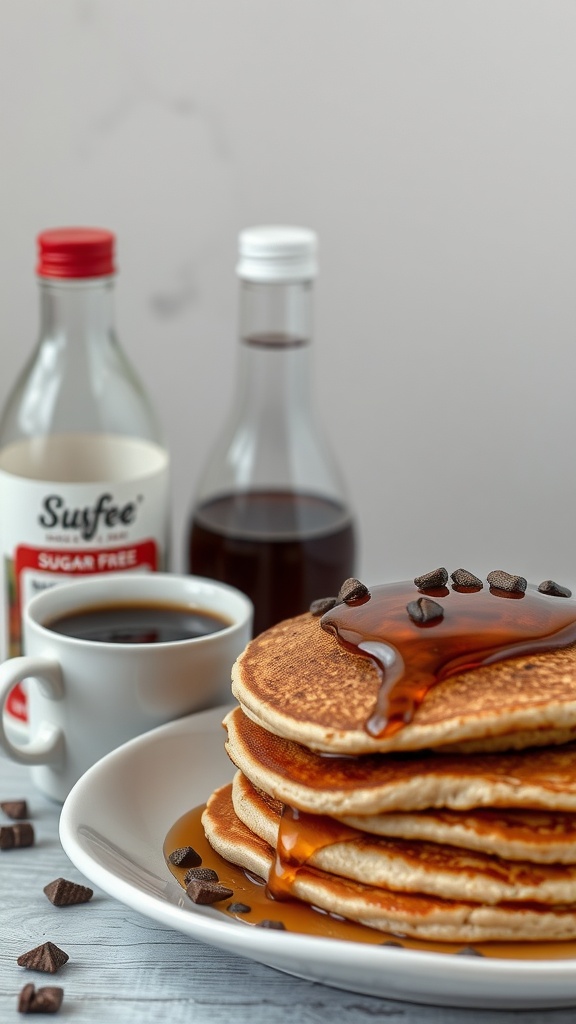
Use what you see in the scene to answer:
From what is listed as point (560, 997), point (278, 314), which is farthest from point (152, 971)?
point (278, 314)

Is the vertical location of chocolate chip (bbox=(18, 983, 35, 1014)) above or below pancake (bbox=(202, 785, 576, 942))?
below

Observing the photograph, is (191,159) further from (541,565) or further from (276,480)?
(541,565)

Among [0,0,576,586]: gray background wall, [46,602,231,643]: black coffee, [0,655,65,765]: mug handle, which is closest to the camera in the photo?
[0,655,65,765]: mug handle

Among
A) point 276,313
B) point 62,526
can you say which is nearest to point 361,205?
point 276,313

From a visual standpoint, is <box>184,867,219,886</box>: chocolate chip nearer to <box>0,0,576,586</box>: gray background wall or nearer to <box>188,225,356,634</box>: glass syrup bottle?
<box>188,225,356,634</box>: glass syrup bottle

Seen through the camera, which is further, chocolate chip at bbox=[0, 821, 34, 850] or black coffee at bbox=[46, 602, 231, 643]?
black coffee at bbox=[46, 602, 231, 643]

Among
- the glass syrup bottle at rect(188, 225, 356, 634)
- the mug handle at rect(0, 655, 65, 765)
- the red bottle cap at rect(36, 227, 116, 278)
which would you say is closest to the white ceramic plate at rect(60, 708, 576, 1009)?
the mug handle at rect(0, 655, 65, 765)

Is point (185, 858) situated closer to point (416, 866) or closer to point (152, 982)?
point (152, 982)
